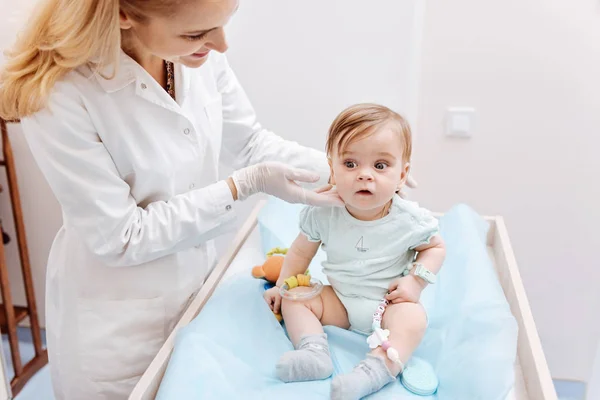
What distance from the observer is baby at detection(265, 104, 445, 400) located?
1110mm

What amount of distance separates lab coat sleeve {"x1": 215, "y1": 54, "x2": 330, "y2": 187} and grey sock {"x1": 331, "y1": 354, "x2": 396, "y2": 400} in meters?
0.54

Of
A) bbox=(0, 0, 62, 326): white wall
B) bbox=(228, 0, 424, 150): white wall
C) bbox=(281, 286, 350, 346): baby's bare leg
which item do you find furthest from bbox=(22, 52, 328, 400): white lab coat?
bbox=(0, 0, 62, 326): white wall

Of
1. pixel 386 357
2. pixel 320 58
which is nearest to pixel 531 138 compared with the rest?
pixel 320 58

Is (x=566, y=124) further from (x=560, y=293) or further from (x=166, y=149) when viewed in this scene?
(x=166, y=149)

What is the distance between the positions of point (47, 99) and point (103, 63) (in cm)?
12

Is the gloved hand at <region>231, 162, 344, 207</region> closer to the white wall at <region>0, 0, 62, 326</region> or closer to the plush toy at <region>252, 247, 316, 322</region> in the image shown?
the plush toy at <region>252, 247, 316, 322</region>

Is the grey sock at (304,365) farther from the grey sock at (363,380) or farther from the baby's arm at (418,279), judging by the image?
the baby's arm at (418,279)

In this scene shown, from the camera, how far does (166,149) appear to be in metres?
1.22

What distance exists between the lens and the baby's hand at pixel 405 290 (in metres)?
1.14

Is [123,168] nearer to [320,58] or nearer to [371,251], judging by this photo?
[371,251]

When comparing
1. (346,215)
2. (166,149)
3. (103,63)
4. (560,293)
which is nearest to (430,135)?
(560,293)

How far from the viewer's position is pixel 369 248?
1.19 m

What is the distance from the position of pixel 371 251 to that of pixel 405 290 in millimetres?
102

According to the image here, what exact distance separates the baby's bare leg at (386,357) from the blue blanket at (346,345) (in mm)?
31
